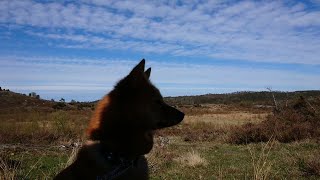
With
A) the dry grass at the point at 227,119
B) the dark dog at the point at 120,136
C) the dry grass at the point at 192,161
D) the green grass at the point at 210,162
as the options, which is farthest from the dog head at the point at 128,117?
the dry grass at the point at 227,119

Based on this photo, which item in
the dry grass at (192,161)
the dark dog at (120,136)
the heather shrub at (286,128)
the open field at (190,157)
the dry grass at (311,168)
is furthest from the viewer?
the heather shrub at (286,128)

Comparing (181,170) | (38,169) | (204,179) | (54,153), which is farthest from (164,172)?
(54,153)

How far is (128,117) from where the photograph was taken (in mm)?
3859

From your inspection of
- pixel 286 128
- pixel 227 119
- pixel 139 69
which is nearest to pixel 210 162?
pixel 286 128

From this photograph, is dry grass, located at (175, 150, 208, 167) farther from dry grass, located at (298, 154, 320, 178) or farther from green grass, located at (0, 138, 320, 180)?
dry grass, located at (298, 154, 320, 178)

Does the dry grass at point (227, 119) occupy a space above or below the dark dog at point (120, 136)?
below

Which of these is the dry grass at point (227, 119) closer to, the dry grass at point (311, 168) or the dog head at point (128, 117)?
the dry grass at point (311, 168)

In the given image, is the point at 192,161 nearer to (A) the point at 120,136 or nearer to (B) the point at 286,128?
(B) the point at 286,128

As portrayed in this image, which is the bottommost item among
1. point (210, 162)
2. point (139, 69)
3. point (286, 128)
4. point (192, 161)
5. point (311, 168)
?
point (210, 162)

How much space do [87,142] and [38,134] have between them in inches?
572

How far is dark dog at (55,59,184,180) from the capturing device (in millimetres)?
3685

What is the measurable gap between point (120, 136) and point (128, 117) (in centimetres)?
19

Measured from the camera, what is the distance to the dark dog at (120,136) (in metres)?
3.69

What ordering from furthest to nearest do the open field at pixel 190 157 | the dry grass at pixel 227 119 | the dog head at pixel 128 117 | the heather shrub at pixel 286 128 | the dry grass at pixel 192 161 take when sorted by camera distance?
the dry grass at pixel 227 119, the heather shrub at pixel 286 128, the dry grass at pixel 192 161, the open field at pixel 190 157, the dog head at pixel 128 117
